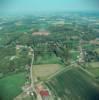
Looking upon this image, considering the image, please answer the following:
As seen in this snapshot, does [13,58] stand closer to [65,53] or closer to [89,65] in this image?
[65,53]

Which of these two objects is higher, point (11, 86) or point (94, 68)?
point (94, 68)

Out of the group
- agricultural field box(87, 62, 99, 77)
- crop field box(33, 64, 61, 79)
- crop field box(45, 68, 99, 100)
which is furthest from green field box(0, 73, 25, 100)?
agricultural field box(87, 62, 99, 77)

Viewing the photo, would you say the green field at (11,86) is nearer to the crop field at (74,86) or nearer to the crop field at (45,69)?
the crop field at (45,69)

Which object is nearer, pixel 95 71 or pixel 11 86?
pixel 11 86

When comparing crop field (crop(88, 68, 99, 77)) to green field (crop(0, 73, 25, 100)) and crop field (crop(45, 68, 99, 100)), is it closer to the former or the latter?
crop field (crop(45, 68, 99, 100))

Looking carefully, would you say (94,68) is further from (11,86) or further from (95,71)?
(11,86)

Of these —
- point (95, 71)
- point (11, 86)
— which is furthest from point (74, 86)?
point (11, 86)

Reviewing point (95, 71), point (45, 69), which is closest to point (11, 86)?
point (45, 69)

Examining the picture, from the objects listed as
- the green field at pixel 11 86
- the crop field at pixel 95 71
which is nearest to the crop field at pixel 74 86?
the crop field at pixel 95 71

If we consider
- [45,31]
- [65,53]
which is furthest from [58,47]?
[45,31]
